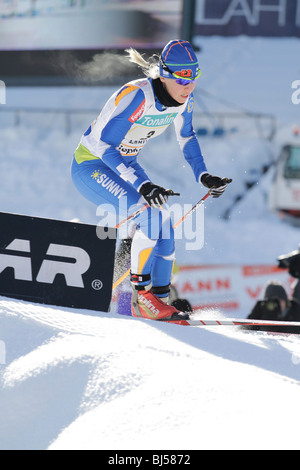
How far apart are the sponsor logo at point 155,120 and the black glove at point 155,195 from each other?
57cm

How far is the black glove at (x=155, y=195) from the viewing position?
13.0 ft

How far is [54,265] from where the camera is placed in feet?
13.7

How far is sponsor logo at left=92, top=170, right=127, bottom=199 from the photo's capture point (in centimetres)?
430

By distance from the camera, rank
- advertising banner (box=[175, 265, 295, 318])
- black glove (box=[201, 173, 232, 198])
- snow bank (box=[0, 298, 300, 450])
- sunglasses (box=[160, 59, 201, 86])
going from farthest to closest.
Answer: advertising banner (box=[175, 265, 295, 318])
black glove (box=[201, 173, 232, 198])
sunglasses (box=[160, 59, 201, 86])
snow bank (box=[0, 298, 300, 450])

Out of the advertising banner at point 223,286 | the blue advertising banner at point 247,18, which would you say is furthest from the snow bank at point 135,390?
the blue advertising banner at point 247,18

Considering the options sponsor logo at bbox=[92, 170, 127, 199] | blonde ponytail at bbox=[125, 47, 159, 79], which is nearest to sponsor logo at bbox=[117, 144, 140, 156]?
Answer: sponsor logo at bbox=[92, 170, 127, 199]

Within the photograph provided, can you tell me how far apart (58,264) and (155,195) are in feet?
2.63

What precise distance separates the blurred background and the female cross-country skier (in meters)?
9.39

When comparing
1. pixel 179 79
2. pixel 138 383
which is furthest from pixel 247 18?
pixel 138 383

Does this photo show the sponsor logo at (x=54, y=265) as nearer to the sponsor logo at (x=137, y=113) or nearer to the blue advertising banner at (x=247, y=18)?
the sponsor logo at (x=137, y=113)

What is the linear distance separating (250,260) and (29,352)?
39.8 feet

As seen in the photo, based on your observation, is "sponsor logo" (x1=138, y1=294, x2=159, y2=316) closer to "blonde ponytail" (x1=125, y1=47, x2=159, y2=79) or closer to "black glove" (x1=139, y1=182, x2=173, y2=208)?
"black glove" (x1=139, y1=182, x2=173, y2=208)

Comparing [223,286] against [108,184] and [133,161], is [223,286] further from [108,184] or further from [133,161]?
[108,184]

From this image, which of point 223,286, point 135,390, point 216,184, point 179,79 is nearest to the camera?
point 135,390
